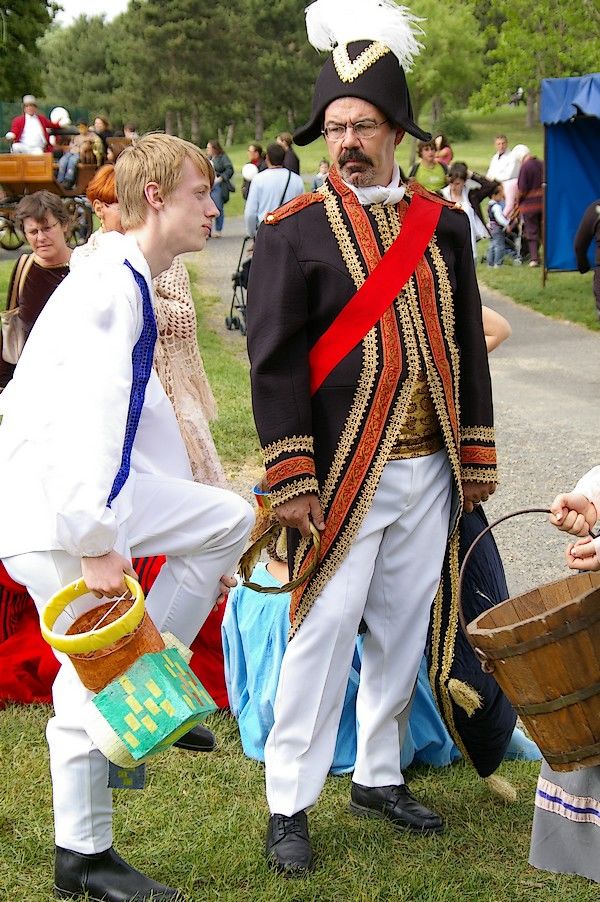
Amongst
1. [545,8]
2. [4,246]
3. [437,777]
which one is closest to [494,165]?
[545,8]

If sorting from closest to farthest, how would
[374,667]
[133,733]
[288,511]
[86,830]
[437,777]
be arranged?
1. [133,733]
2. [86,830]
3. [288,511]
4. [374,667]
5. [437,777]

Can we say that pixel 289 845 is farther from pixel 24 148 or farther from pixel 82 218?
pixel 24 148

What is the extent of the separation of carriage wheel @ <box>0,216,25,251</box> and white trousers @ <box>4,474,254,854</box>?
1760 centimetres

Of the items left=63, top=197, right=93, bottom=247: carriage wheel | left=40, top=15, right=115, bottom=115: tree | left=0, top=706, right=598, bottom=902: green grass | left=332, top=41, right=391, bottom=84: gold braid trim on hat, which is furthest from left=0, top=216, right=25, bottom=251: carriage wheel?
left=40, top=15, right=115, bottom=115: tree

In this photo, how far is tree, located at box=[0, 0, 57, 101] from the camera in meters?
32.8

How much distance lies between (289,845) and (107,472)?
1.32 m

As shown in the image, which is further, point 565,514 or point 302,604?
point 302,604

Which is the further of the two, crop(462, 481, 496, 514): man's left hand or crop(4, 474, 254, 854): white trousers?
crop(462, 481, 496, 514): man's left hand

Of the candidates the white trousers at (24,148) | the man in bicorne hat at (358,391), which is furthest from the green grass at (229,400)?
the white trousers at (24,148)

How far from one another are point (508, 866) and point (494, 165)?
63.3ft

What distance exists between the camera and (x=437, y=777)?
153 inches

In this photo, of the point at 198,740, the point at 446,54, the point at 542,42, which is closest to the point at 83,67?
the point at 446,54

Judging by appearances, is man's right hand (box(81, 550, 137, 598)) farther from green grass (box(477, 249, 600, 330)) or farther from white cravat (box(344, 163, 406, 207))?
green grass (box(477, 249, 600, 330))

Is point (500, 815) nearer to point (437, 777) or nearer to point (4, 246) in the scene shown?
point (437, 777)
